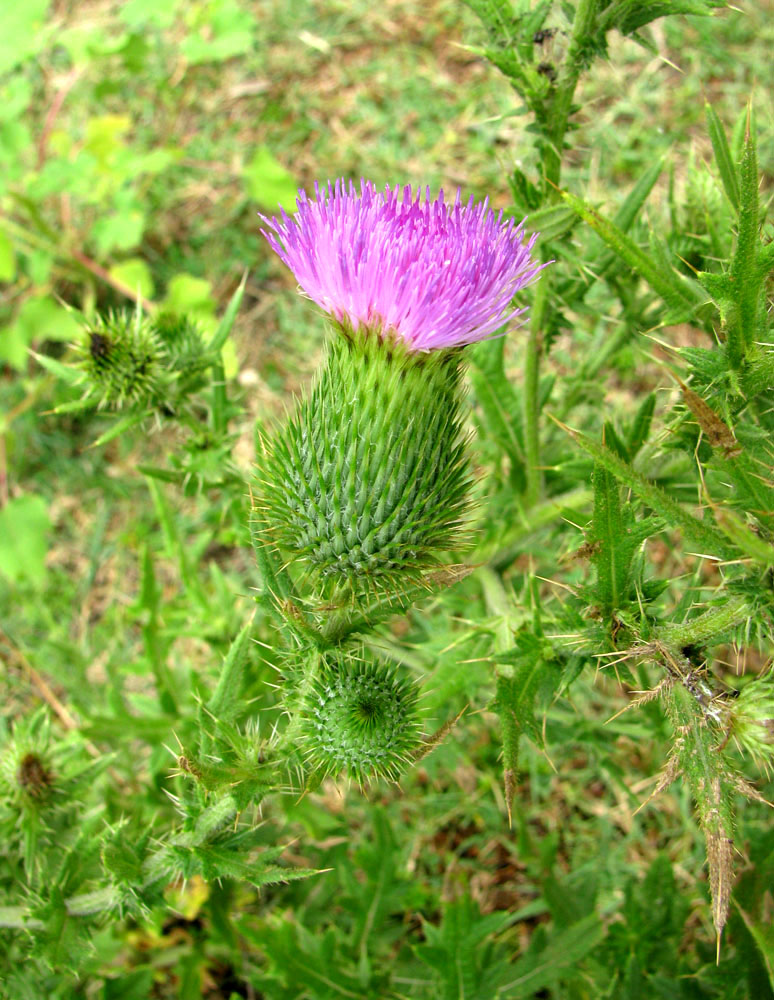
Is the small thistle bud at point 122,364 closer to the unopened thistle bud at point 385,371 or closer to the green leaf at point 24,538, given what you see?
the unopened thistle bud at point 385,371

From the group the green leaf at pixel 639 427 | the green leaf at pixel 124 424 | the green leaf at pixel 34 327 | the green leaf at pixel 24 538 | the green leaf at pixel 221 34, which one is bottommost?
the green leaf at pixel 24 538

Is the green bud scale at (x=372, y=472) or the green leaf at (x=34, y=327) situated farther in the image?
the green leaf at (x=34, y=327)

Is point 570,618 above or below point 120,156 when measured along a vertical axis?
below

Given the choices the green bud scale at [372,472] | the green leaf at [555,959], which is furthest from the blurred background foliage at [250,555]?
the green bud scale at [372,472]

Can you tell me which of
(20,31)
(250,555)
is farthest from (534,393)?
(20,31)

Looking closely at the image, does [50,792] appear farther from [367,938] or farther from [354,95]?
[354,95]

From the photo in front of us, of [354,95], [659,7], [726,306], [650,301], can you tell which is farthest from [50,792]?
[354,95]
